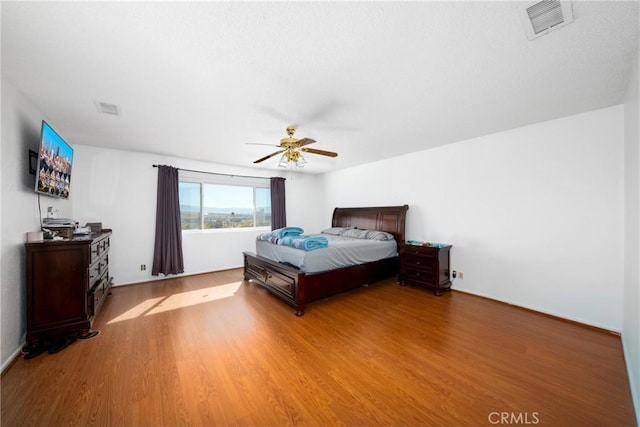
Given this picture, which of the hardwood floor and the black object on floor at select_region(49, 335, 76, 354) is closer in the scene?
the hardwood floor

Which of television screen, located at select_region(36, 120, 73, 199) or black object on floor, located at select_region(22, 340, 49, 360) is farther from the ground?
television screen, located at select_region(36, 120, 73, 199)

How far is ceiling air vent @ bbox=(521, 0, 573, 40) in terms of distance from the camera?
51.4 inches

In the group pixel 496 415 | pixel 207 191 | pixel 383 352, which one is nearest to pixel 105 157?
pixel 207 191

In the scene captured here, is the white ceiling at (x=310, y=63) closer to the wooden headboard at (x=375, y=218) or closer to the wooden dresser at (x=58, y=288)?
the wooden dresser at (x=58, y=288)

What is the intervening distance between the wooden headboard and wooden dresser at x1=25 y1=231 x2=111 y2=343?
4.41 meters

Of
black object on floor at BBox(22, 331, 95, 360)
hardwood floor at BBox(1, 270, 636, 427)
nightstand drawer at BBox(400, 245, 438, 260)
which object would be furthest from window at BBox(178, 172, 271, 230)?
nightstand drawer at BBox(400, 245, 438, 260)

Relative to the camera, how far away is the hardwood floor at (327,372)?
1492 mm

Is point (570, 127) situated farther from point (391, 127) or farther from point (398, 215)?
point (398, 215)

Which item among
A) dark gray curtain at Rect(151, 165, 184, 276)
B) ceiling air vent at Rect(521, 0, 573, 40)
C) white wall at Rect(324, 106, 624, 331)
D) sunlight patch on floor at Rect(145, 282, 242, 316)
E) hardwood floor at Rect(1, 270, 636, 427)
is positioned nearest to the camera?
ceiling air vent at Rect(521, 0, 573, 40)

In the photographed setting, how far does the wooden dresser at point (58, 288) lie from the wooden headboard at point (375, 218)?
441cm

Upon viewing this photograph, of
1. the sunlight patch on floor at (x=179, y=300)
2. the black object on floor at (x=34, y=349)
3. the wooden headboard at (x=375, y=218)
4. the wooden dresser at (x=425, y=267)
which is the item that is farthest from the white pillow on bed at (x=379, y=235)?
the black object on floor at (x=34, y=349)

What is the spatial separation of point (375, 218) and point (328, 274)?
2.13m

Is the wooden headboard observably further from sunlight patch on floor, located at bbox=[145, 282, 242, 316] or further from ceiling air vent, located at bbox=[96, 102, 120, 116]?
ceiling air vent, located at bbox=[96, 102, 120, 116]

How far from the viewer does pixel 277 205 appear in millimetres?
5938
